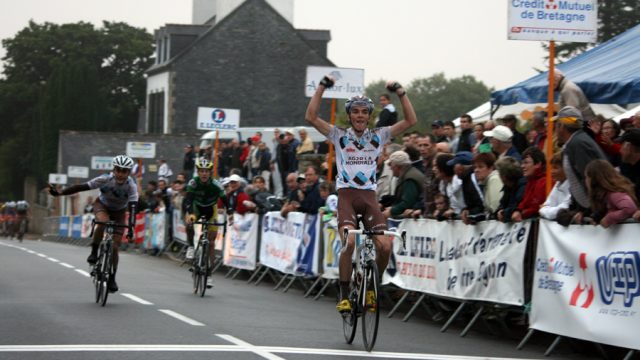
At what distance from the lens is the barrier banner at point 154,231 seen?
35.2m

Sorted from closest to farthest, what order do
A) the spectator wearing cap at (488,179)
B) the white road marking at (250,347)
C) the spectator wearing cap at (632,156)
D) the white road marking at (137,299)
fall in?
the white road marking at (250,347), the spectator wearing cap at (632,156), the spectator wearing cap at (488,179), the white road marking at (137,299)

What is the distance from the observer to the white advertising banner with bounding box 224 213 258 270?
78.6 feet

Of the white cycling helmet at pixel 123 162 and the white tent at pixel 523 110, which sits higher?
the white tent at pixel 523 110

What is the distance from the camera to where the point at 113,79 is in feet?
351

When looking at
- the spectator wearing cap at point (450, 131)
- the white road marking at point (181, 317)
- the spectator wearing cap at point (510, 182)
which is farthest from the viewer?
the spectator wearing cap at point (450, 131)

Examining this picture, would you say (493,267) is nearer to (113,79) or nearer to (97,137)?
(97,137)

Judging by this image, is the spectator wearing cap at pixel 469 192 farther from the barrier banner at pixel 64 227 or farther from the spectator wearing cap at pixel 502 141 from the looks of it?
the barrier banner at pixel 64 227

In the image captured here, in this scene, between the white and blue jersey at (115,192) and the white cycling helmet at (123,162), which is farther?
the white and blue jersey at (115,192)

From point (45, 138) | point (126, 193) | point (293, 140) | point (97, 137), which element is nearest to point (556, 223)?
point (126, 193)

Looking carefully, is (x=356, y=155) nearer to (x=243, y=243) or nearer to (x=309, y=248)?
(x=309, y=248)

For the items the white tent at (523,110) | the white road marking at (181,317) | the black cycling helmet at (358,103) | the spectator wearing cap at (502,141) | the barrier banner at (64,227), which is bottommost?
the barrier banner at (64,227)

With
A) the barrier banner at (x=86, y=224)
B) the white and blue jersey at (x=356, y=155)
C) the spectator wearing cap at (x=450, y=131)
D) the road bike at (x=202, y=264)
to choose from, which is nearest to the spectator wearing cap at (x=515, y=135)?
the spectator wearing cap at (x=450, y=131)

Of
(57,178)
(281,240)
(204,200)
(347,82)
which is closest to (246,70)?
(57,178)

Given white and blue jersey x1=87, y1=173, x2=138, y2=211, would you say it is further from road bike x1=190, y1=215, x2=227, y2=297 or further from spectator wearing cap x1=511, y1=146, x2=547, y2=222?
spectator wearing cap x1=511, y1=146, x2=547, y2=222
